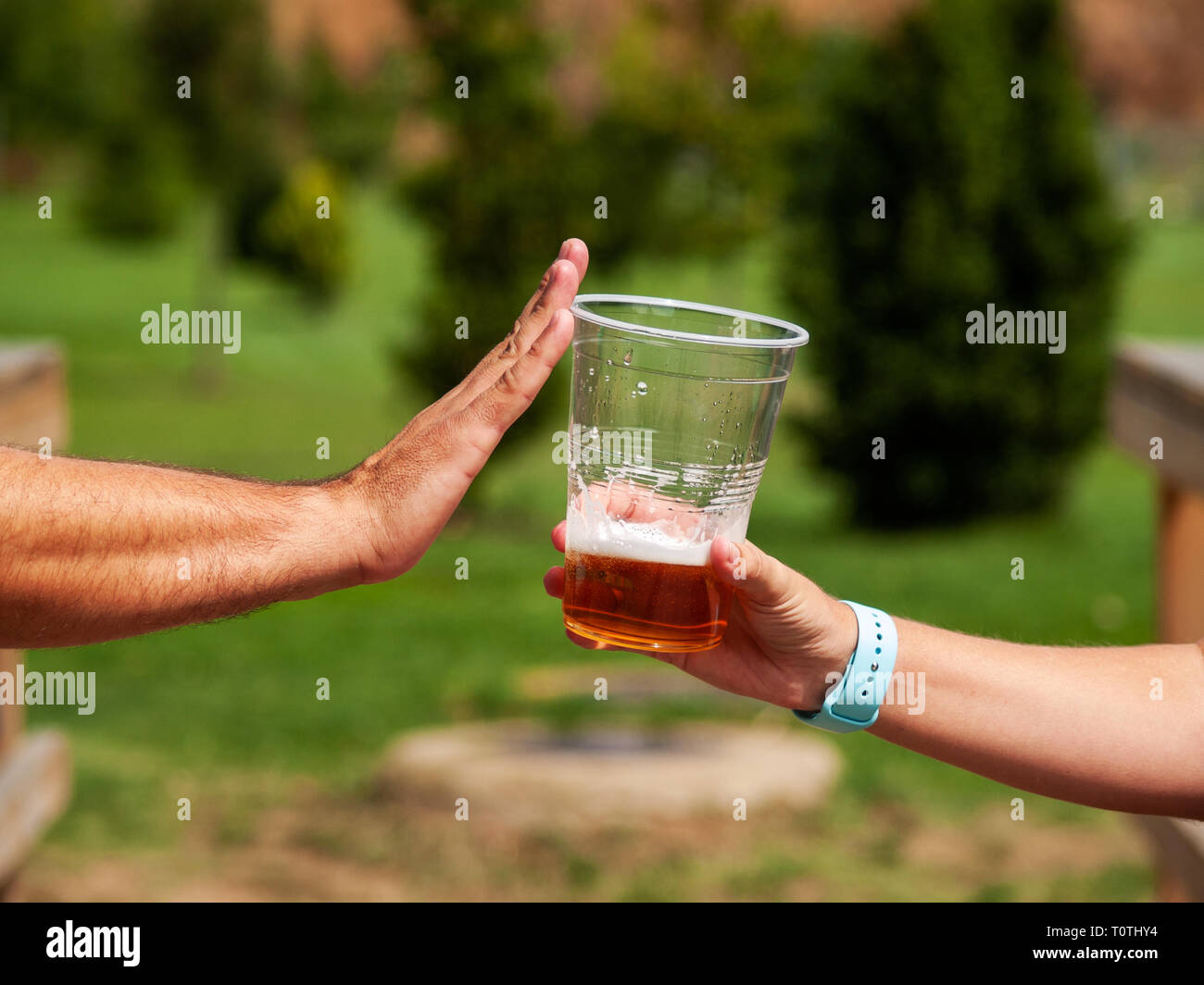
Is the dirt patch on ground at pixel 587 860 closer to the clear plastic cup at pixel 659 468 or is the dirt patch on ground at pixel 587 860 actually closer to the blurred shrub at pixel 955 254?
the clear plastic cup at pixel 659 468

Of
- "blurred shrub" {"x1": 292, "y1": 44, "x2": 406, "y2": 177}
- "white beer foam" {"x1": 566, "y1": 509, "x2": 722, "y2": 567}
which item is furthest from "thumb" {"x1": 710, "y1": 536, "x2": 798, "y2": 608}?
"blurred shrub" {"x1": 292, "y1": 44, "x2": 406, "y2": 177}

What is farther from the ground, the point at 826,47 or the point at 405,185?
the point at 826,47

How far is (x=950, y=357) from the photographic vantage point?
8844 millimetres

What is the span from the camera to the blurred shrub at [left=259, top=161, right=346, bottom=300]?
51.0ft

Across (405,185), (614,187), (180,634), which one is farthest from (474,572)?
(614,187)

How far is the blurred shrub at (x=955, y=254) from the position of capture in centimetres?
888

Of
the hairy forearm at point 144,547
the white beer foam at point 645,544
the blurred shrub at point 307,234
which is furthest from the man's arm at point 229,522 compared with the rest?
the blurred shrub at point 307,234

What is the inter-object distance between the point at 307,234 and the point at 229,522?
15328 mm

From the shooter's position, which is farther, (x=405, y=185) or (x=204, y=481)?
(x=405, y=185)

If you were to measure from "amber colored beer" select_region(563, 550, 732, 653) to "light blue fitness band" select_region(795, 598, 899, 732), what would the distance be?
281 mm

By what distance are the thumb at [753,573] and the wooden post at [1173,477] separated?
1379 millimetres
